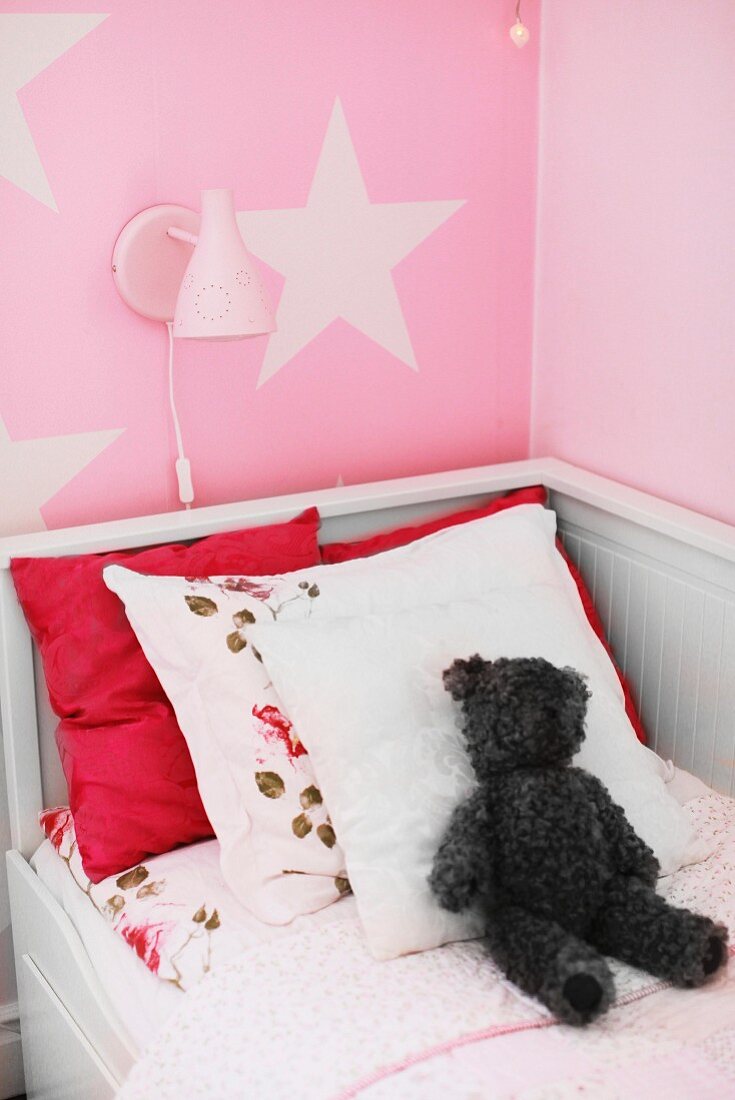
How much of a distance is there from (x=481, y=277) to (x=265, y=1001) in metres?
1.27

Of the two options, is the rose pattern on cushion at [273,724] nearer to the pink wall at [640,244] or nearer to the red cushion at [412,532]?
the red cushion at [412,532]

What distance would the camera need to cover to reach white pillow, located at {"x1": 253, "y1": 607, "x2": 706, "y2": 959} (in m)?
1.30

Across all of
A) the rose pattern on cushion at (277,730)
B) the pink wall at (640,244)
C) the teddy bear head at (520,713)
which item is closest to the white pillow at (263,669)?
the rose pattern on cushion at (277,730)

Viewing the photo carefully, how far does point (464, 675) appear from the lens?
1357mm

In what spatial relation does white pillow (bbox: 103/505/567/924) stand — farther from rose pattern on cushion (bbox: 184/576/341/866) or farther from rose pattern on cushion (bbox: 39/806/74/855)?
rose pattern on cushion (bbox: 39/806/74/855)

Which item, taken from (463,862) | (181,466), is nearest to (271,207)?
(181,466)

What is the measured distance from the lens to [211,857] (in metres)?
1.50

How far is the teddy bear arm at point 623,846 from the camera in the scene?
4.40 ft

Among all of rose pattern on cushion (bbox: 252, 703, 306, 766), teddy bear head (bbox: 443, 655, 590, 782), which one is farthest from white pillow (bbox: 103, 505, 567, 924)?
teddy bear head (bbox: 443, 655, 590, 782)

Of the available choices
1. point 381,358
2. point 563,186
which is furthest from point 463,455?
point 563,186

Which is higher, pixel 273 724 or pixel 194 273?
pixel 194 273

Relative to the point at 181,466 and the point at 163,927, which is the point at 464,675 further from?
the point at 181,466

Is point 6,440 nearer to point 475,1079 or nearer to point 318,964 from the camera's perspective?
point 318,964

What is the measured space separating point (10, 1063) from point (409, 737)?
982 millimetres
